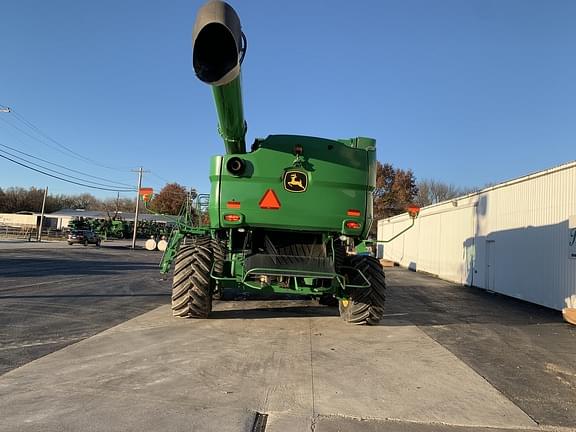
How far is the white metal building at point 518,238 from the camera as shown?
14.0 metres

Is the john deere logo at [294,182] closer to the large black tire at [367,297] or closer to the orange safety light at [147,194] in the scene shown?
the large black tire at [367,297]

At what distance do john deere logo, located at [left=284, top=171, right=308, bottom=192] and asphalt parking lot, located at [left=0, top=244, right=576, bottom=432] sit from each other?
2533 millimetres

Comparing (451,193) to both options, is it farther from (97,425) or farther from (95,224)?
(97,425)

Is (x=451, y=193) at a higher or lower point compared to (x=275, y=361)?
higher

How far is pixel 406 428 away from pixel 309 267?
4.45m

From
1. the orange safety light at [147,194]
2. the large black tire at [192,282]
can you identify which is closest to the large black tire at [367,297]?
the large black tire at [192,282]

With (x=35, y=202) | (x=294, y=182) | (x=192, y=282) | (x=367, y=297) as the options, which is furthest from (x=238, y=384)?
(x=35, y=202)

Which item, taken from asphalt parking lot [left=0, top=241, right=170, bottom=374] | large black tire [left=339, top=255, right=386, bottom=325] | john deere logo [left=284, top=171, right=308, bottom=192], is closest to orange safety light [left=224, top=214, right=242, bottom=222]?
john deere logo [left=284, top=171, right=308, bottom=192]

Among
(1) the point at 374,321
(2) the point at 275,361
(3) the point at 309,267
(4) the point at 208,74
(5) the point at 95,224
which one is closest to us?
(4) the point at 208,74

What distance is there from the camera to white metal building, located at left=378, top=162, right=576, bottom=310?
14.0m

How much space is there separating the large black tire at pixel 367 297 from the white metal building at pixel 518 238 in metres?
7.36

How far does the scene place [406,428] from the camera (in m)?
4.25

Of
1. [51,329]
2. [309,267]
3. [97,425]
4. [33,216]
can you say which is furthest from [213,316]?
[33,216]

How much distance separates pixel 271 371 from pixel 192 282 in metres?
3.20
